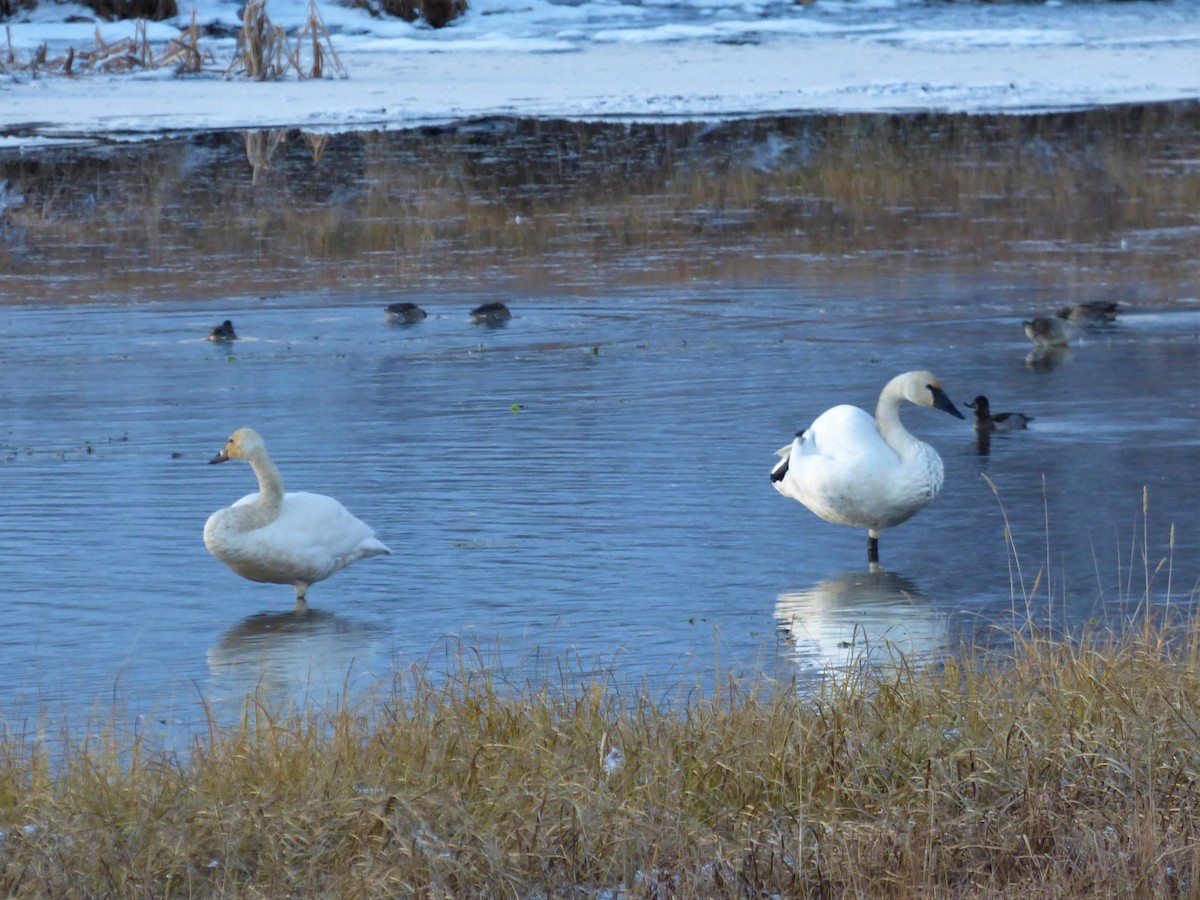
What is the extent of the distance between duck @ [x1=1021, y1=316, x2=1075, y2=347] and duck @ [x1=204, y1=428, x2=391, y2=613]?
631cm

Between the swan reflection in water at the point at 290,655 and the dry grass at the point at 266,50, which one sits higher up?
the dry grass at the point at 266,50

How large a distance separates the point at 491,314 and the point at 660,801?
9480mm

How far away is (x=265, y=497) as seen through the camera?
7.61 metres

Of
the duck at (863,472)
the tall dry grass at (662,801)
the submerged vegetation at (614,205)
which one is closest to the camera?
the tall dry grass at (662,801)

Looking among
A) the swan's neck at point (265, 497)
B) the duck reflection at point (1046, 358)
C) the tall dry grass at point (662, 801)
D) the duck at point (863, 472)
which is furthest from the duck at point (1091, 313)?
the tall dry grass at point (662, 801)

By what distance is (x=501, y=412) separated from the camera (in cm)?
1128

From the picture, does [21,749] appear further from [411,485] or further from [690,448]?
[690,448]

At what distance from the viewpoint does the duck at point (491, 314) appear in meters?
14.0

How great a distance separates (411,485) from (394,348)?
4.02 metres

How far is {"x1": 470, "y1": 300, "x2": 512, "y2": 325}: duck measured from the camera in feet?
45.9

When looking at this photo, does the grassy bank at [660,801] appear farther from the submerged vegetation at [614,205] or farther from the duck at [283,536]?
the submerged vegetation at [614,205]

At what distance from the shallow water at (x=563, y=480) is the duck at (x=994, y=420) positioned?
206 mm

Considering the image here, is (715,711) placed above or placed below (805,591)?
above

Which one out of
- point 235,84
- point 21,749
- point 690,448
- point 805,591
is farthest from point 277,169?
point 21,749
